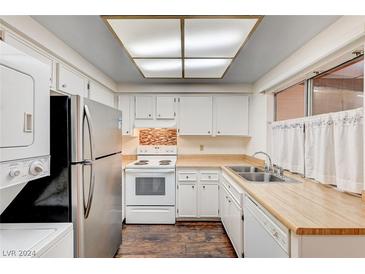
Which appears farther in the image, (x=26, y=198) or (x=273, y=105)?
(x=273, y=105)

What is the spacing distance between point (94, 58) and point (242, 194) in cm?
220

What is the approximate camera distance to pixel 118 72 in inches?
133

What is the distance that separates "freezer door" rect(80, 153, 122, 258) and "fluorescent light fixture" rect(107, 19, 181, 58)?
1.04 m

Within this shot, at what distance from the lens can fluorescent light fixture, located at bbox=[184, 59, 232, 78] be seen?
2.63 metres

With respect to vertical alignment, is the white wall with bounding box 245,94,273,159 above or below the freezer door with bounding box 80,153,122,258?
above

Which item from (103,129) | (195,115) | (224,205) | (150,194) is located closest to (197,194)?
(224,205)

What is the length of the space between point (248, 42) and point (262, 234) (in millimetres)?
1679

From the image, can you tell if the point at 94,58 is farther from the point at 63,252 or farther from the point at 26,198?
the point at 63,252

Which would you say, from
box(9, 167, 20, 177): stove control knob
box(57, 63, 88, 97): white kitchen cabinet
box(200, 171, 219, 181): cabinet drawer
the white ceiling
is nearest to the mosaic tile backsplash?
box(200, 171, 219, 181): cabinet drawer

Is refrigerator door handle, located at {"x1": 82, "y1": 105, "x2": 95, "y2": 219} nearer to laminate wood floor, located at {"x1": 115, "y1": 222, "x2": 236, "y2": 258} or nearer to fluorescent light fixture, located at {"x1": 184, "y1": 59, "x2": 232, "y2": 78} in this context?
laminate wood floor, located at {"x1": 115, "y1": 222, "x2": 236, "y2": 258}

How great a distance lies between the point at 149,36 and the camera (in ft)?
6.41

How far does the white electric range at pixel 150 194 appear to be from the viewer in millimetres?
3561

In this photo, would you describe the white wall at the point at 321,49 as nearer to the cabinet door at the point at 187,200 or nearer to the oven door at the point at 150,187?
the cabinet door at the point at 187,200
